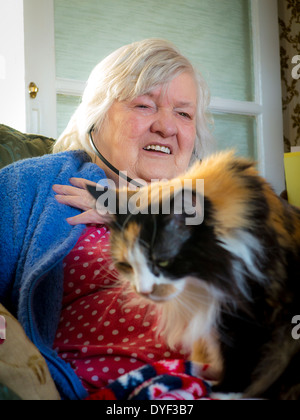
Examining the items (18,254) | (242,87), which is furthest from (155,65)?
(242,87)

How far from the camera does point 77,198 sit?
2.29 feet

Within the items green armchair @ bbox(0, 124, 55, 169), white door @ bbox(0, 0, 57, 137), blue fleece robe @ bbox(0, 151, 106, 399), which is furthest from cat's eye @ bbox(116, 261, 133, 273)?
white door @ bbox(0, 0, 57, 137)

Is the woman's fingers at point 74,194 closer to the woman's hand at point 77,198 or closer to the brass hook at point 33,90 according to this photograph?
the woman's hand at point 77,198

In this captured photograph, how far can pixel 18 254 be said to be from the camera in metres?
0.70

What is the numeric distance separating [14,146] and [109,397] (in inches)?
31.2

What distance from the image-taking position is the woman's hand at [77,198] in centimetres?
65

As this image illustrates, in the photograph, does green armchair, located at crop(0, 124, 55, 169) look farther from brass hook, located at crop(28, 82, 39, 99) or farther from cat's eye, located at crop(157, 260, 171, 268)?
cat's eye, located at crop(157, 260, 171, 268)

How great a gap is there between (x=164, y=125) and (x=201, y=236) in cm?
32

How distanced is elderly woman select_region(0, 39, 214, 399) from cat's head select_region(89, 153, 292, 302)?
90 mm

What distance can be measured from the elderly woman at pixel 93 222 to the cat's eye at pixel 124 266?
1.6 inches

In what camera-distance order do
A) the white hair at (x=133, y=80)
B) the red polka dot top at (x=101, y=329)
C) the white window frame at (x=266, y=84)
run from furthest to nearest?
1. the white window frame at (x=266, y=84)
2. the white hair at (x=133, y=80)
3. the red polka dot top at (x=101, y=329)

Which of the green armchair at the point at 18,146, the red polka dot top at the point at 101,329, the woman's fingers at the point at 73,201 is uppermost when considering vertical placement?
the green armchair at the point at 18,146

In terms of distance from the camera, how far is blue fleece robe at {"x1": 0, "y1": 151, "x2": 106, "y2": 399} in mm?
553

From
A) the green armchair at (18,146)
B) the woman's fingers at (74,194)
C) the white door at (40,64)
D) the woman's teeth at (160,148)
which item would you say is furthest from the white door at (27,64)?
the woman's teeth at (160,148)
